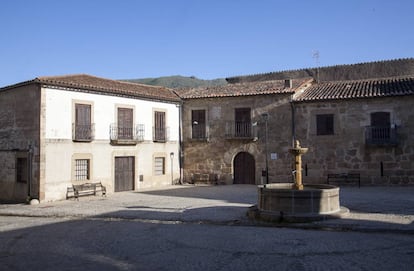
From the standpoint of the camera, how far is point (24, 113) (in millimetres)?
16984

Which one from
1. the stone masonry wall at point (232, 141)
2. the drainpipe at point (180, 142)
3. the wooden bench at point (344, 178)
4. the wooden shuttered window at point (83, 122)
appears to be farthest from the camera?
the drainpipe at point (180, 142)

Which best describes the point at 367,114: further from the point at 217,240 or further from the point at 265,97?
the point at 217,240

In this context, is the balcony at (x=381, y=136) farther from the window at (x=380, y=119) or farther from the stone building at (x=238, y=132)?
the stone building at (x=238, y=132)

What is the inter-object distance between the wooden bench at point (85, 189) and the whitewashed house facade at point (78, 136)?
7.9 inches

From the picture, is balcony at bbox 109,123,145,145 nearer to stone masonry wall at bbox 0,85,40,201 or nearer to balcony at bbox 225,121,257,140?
stone masonry wall at bbox 0,85,40,201

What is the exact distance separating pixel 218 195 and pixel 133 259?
1015 centimetres

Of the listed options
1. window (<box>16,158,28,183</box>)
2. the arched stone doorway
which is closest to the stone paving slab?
window (<box>16,158,28,183</box>)

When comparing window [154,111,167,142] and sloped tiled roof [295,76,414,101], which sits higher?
sloped tiled roof [295,76,414,101]

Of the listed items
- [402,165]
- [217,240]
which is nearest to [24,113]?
[217,240]

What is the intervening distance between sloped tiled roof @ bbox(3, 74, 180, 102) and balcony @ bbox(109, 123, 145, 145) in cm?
152

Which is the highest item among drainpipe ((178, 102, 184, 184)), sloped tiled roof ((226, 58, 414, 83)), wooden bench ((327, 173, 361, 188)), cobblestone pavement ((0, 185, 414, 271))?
sloped tiled roof ((226, 58, 414, 83))

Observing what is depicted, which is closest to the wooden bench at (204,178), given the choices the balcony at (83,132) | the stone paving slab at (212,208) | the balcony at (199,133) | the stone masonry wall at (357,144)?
the balcony at (199,133)

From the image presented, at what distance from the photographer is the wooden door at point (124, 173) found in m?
19.4

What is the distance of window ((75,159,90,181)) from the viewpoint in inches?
687
